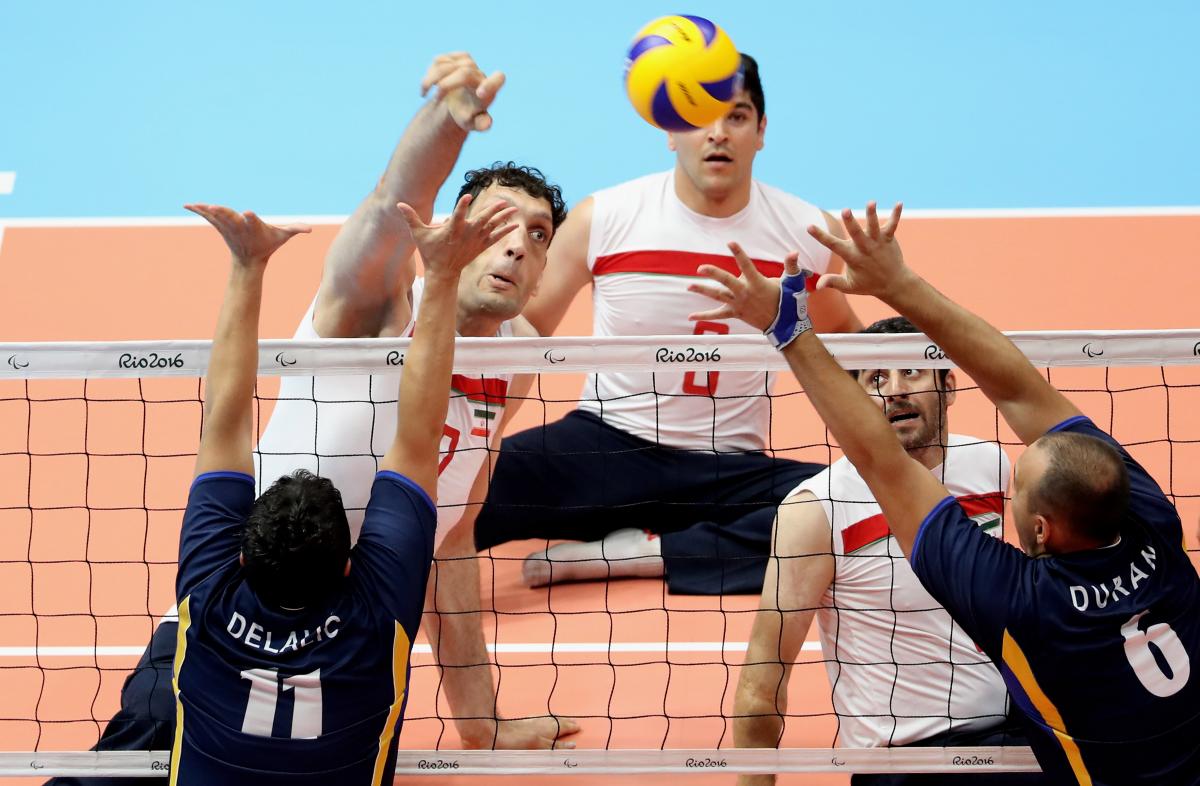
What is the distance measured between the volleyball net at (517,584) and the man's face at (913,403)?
0.33 meters

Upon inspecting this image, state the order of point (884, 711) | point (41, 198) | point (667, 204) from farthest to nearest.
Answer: point (41, 198) < point (667, 204) < point (884, 711)

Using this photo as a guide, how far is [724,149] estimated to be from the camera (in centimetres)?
555

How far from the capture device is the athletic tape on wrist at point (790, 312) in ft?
10.6

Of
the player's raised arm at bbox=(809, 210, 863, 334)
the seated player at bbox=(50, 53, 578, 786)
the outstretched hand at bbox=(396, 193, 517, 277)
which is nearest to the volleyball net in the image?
the seated player at bbox=(50, 53, 578, 786)

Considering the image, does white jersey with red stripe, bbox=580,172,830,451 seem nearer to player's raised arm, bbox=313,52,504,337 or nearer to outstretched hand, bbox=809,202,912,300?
player's raised arm, bbox=313,52,504,337

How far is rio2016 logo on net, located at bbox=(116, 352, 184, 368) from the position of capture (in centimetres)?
375

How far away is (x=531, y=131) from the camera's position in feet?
30.1

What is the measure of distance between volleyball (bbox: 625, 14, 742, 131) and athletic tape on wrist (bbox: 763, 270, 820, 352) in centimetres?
137

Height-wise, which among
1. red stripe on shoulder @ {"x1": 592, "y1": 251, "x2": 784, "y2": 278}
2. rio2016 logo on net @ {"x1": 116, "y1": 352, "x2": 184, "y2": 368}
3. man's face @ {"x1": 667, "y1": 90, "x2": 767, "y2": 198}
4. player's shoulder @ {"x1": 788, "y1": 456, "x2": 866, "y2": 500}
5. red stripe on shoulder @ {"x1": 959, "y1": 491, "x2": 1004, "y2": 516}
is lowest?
red stripe on shoulder @ {"x1": 959, "y1": 491, "x2": 1004, "y2": 516}

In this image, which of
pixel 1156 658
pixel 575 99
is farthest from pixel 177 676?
pixel 575 99

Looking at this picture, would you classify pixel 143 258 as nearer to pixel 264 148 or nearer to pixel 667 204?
pixel 264 148

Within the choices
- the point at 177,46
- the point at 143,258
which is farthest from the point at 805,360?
the point at 177,46

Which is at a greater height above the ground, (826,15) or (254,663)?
(826,15)

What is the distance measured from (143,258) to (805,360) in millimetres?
5698
